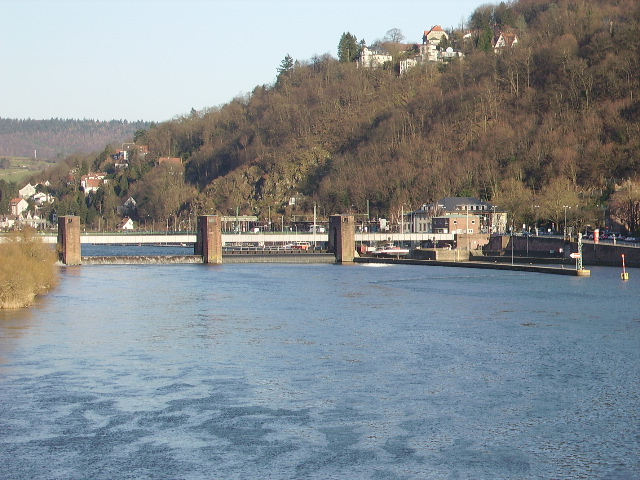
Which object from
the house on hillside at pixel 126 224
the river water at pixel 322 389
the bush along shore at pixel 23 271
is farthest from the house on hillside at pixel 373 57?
the river water at pixel 322 389

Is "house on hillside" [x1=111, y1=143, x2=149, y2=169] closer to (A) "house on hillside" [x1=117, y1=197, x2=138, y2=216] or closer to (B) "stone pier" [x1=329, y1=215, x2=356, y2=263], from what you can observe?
(A) "house on hillside" [x1=117, y1=197, x2=138, y2=216]

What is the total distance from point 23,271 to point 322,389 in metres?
23.5

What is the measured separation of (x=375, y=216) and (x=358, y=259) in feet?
102

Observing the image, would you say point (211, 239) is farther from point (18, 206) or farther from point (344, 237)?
point (18, 206)

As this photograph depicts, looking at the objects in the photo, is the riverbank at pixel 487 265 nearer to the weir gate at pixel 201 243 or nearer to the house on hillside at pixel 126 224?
the weir gate at pixel 201 243

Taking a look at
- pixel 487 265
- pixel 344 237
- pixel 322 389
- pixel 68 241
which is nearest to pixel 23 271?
pixel 322 389

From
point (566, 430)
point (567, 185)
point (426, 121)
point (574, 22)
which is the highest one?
point (574, 22)

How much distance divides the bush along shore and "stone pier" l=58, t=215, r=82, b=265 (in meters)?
16.5

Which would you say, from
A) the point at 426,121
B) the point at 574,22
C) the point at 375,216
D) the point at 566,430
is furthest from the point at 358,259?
the point at 566,430

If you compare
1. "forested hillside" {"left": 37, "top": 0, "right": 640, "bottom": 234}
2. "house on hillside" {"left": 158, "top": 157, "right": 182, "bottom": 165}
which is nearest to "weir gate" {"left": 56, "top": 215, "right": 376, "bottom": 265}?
"forested hillside" {"left": 37, "top": 0, "right": 640, "bottom": 234}

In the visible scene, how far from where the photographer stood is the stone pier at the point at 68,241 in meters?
82.6

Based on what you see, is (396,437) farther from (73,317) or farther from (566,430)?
(73,317)

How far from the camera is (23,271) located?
152 feet

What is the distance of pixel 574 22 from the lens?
13025 centimetres
